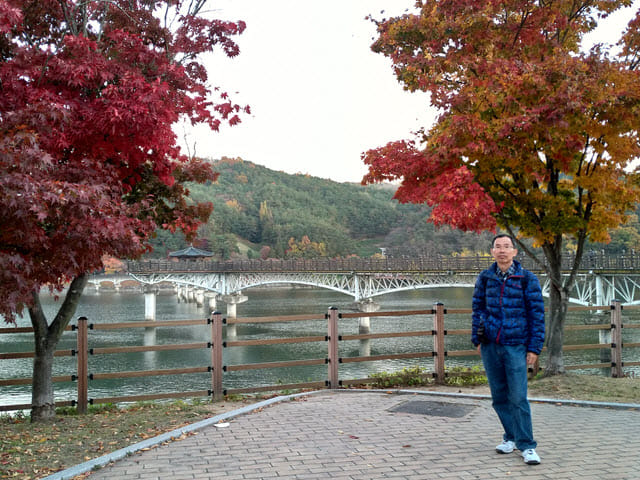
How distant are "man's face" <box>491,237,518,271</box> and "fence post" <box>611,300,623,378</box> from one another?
206 inches

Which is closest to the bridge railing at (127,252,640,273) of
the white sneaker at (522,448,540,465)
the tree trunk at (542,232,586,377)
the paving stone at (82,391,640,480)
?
the tree trunk at (542,232,586,377)

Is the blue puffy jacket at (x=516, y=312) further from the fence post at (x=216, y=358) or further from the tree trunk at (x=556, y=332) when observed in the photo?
the tree trunk at (x=556, y=332)

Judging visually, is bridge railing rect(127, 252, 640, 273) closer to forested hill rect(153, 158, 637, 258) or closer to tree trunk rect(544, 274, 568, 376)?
tree trunk rect(544, 274, 568, 376)

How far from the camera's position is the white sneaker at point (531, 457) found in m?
4.34

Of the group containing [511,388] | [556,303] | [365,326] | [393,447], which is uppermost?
[556,303]

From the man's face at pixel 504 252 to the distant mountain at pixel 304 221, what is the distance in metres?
84.5

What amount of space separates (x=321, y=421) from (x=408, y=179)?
4202mm

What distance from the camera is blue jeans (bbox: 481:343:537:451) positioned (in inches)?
177

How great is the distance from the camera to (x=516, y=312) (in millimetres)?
4527

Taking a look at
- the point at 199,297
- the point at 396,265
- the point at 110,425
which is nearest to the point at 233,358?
the point at 396,265

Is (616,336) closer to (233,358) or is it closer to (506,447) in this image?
(506,447)

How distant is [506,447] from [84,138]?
5.21 metres

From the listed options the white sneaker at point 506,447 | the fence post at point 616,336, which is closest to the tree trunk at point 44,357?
the white sneaker at point 506,447

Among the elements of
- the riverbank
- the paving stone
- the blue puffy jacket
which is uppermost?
the blue puffy jacket
